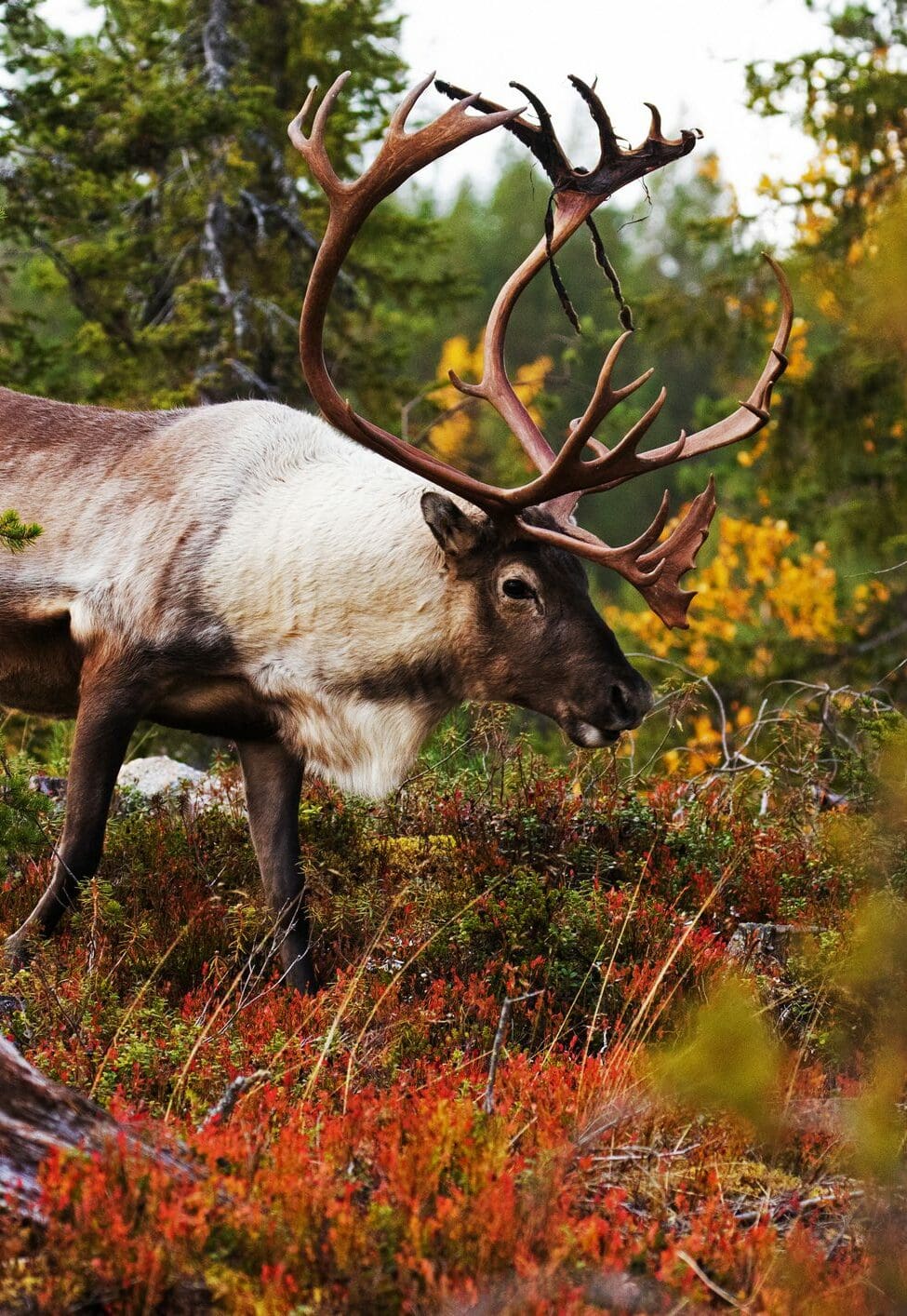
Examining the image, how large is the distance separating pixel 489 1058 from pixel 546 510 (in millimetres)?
2041

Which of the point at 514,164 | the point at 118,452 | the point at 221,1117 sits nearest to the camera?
the point at 221,1117

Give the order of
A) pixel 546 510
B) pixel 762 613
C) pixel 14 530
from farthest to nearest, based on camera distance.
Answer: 1. pixel 762 613
2. pixel 546 510
3. pixel 14 530

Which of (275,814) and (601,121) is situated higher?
(601,121)

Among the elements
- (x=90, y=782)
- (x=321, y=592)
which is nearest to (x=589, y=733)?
(x=321, y=592)

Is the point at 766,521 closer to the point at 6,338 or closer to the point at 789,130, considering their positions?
the point at 789,130

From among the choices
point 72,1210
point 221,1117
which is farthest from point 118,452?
point 72,1210

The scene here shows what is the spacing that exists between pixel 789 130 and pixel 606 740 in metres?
7.12

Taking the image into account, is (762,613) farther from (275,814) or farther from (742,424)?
(275,814)

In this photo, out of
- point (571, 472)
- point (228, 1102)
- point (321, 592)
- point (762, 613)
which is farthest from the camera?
point (762, 613)

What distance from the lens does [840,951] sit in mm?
4152

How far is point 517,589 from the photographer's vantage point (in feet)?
15.6

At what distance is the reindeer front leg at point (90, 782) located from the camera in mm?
4684

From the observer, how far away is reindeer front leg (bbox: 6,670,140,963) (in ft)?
15.4

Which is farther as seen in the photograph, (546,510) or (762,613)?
(762,613)
